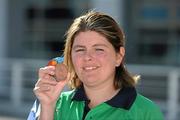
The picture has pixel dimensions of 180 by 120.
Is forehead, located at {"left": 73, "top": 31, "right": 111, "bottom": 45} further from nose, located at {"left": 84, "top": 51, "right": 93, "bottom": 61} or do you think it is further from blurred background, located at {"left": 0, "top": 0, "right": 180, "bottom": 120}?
blurred background, located at {"left": 0, "top": 0, "right": 180, "bottom": 120}

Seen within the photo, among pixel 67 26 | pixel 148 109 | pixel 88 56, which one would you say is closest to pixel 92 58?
pixel 88 56

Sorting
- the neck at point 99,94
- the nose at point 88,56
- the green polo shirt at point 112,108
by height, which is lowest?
the green polo shirt at point 112,108

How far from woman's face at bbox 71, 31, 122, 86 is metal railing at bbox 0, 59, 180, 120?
7.52 metres

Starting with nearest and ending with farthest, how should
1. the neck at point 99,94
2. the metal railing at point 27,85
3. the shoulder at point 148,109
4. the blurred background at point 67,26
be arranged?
1. the shoulder at point 148,109
2. the neck at point 99,94
3. the metal railing at point 27,85
4. the blurred background at point 67,26

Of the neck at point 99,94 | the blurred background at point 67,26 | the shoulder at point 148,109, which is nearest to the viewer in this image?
the shoulder at point 148,109

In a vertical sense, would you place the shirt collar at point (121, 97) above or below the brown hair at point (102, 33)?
below

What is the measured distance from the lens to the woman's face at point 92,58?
9.37 ft

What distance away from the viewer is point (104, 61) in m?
2.89

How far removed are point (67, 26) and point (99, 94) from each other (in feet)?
39.6

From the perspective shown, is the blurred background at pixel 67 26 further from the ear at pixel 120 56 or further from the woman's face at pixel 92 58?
the woman's face at pixel 92 58

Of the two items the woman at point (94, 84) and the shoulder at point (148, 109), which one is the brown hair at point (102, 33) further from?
the shoulder at point (148, 109)

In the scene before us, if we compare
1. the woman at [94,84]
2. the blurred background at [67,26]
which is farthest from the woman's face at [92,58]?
the blurred background at [67,26]

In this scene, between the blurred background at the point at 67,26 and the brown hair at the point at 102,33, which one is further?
the blurred background at the point at 67,26

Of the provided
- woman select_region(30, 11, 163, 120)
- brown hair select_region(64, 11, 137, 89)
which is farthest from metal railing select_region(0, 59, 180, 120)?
woman select_region(30, 11, 163, 120)
